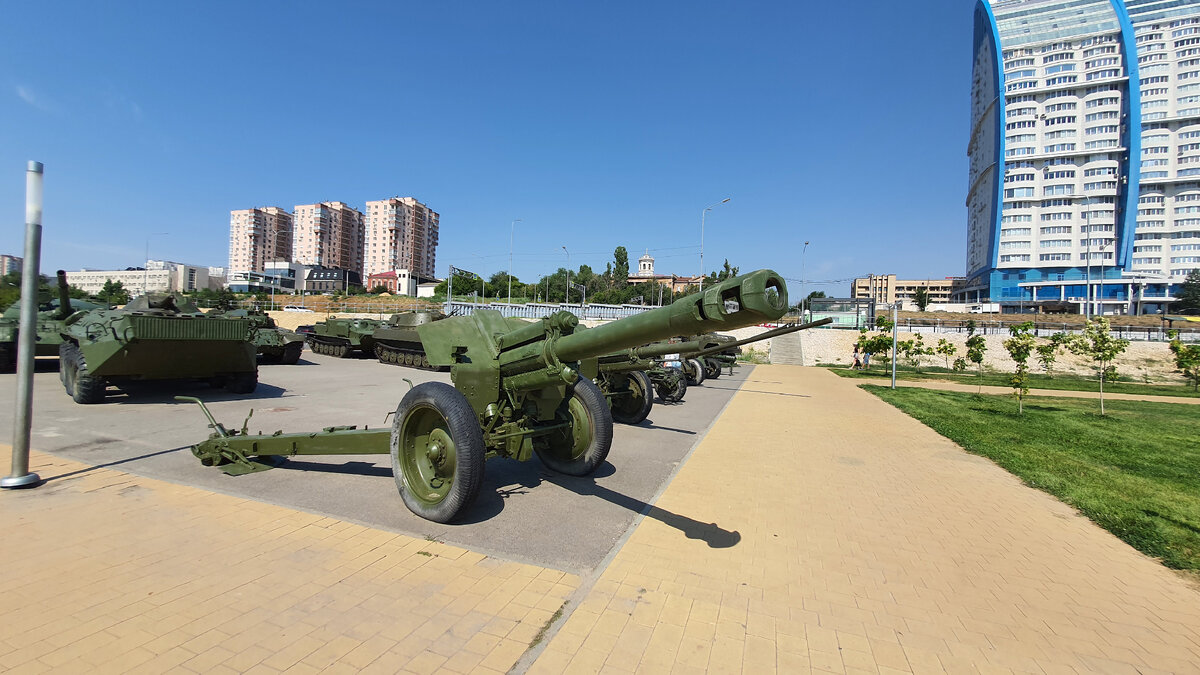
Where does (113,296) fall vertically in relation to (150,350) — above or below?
above

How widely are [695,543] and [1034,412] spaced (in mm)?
12637

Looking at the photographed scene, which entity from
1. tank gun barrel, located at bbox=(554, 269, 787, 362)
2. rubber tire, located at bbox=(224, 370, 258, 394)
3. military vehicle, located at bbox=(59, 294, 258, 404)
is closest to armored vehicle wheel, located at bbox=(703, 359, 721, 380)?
rubber tire, located at bbox=(224, 370, 258, 394)

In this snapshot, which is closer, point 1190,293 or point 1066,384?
point 1066,384

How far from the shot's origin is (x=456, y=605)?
289 centimetres

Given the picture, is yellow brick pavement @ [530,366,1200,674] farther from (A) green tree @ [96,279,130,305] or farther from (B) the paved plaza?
(A) green tree @ [96,279,130,305]

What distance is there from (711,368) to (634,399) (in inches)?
390

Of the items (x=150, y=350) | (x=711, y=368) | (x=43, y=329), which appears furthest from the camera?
(x=711, y=368)

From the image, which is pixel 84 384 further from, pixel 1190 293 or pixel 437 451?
pixel 1190 293

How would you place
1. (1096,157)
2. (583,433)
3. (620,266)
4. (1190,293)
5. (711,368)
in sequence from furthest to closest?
(620,266), (1096,157), (1190,293), (711,368), (583,433)

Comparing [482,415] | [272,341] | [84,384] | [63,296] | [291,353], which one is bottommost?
[84,384]

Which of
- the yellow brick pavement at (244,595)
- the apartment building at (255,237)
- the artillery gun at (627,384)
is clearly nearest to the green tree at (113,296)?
the artillery gun at (627,384)

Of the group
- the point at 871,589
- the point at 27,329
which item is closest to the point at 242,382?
the point at 27,329

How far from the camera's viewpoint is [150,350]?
8719 mm

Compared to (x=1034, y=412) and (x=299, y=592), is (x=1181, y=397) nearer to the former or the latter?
(x=1034, y=412)
